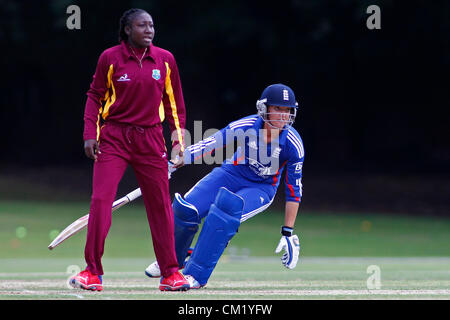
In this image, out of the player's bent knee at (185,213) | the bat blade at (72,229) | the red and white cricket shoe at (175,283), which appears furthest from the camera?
the player's bent knee at (185,213)

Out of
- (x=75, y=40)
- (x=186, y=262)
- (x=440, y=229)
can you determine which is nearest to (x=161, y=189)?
(x=186, y=262)

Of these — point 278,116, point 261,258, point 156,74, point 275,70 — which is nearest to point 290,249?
point 278,116

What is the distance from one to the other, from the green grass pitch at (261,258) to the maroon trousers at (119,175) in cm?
44

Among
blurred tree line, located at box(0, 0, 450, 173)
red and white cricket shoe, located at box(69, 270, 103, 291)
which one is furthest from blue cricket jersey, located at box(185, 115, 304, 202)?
blurred tree line, located at box(0, 0, 450, 173)

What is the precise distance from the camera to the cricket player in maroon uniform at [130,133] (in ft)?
22.3

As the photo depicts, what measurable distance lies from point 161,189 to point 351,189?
18.3m

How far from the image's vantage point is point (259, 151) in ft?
25.9

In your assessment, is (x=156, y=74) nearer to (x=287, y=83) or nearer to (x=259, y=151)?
(x=259, y=151)

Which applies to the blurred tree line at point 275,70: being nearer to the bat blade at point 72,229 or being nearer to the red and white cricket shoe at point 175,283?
the bat blade at point 72,229

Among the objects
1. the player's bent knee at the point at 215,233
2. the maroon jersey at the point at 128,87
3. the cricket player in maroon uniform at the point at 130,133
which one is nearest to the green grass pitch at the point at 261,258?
the player's bent knee at the point at 215,233

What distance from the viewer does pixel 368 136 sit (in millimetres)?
28750

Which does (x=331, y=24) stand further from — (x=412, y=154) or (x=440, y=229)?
(x=412, y=154)

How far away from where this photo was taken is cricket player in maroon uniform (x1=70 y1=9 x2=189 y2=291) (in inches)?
268

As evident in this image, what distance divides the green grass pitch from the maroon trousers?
1.44 feet
